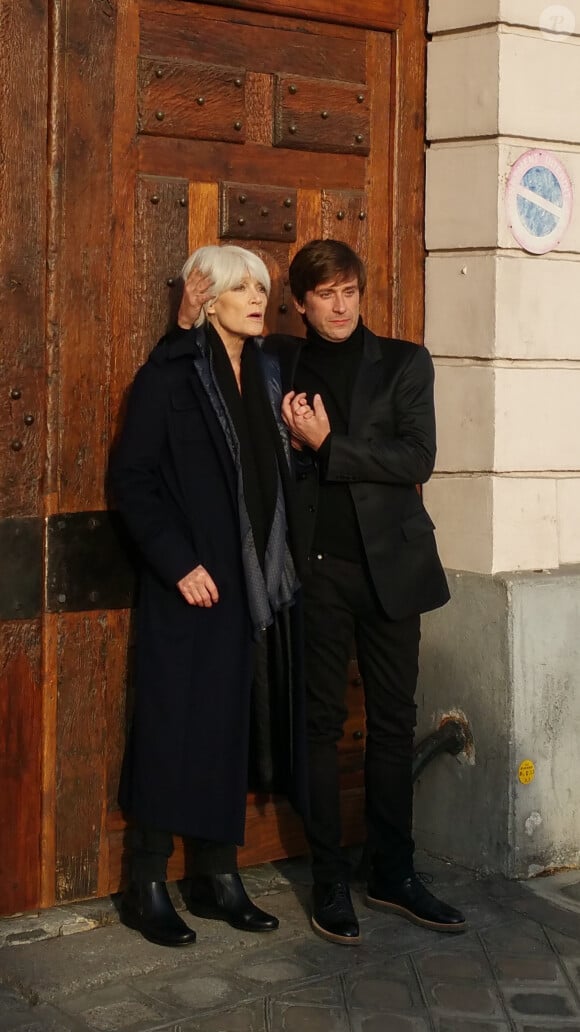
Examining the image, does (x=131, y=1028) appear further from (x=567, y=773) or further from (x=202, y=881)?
(x=567, y=773)

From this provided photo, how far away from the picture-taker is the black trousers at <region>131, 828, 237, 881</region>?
4797 mm

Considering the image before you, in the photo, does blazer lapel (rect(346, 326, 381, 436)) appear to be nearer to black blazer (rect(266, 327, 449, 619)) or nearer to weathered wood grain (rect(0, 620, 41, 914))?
black blazer (rect(266, 327, 449, 619))

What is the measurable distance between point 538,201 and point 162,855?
Answer: 2.51 m

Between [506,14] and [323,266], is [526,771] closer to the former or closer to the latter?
[323,266]

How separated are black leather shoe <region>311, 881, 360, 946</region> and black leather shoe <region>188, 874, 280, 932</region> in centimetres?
14

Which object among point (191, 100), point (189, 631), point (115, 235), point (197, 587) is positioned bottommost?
point (189, 631)

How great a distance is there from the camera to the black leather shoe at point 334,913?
187 inches

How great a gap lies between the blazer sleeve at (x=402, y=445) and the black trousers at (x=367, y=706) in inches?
11.9

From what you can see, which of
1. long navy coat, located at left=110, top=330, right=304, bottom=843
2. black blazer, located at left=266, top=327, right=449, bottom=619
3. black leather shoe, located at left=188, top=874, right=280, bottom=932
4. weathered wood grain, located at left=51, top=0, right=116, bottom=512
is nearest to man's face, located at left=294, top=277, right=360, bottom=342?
black blazer, located at left=266, top=327, right=449, bottom=619

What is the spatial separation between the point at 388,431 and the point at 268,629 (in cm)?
72

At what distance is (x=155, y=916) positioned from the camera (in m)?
4.75

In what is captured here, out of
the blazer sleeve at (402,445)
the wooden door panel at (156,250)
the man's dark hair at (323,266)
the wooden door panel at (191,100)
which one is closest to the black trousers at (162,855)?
the blazer sleeve at (402,445)

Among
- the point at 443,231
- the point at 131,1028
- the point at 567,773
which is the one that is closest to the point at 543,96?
the point at 443,231

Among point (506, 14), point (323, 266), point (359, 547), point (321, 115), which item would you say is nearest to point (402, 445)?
point (359, 547)
